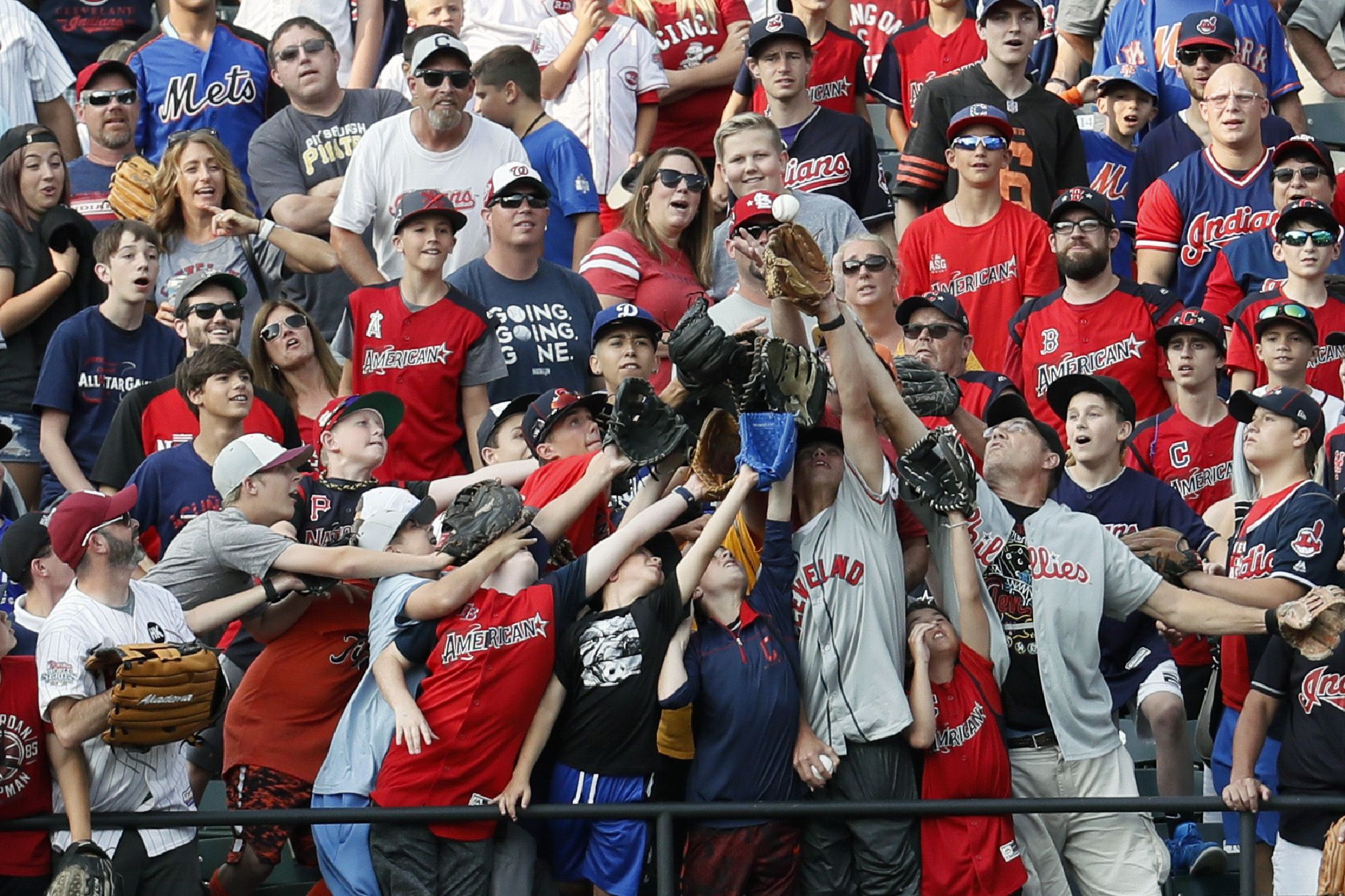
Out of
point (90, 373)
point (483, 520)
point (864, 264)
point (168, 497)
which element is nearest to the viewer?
point (483, 520)

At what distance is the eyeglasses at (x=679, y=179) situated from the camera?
9.14 m

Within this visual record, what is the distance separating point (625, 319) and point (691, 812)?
7.63 feet

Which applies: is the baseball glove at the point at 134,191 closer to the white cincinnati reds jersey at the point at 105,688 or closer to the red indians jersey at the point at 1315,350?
the white cincinnati reds jersey at the point at 105,688

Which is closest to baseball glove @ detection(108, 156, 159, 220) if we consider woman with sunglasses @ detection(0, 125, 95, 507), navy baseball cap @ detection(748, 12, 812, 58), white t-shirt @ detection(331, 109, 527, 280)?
woman with sunglasses @ detection(0, 125, 95, 507)

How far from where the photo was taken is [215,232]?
9891 mm

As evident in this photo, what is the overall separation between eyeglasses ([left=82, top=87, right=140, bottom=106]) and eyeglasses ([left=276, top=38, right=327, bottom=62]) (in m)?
0.79

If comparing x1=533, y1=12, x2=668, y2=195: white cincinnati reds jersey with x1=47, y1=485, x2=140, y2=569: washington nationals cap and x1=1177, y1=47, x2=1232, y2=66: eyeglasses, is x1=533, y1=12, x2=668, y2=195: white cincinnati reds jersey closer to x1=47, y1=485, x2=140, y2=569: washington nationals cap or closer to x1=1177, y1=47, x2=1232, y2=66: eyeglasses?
x1=1177, y1=47, x2=1232, y2=66: eyeglasses

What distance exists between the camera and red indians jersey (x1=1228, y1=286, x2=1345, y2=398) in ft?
31.8

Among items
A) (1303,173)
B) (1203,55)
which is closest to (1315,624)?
(1303,173)

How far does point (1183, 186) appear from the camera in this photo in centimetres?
1076

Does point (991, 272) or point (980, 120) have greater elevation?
point (980, 120)

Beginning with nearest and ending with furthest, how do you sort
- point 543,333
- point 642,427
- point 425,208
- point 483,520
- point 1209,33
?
point 483,520 < point 642,427 < point 425,208 < point 543,333 < point 1209,33

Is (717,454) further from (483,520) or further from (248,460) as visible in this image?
(248,460)

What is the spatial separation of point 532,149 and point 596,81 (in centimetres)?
101
